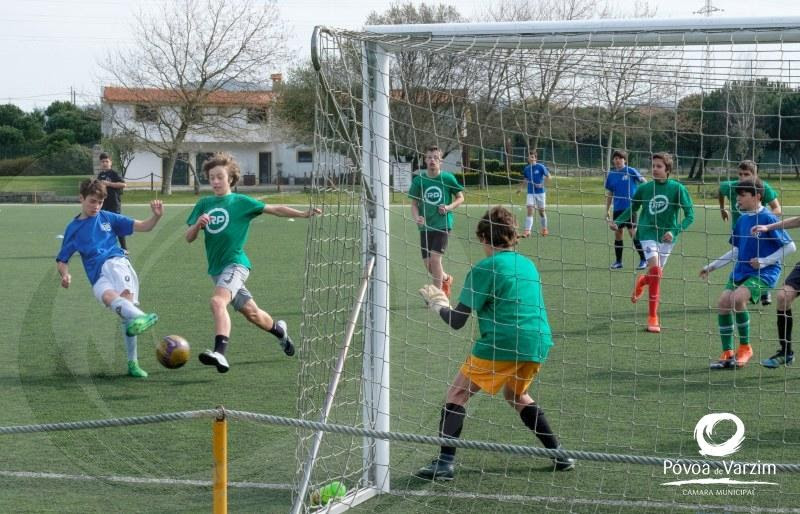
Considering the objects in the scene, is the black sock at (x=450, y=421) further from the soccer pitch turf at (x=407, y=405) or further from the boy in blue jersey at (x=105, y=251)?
the boy in blue jersey at (x=105, y=251)

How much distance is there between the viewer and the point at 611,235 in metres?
17.7

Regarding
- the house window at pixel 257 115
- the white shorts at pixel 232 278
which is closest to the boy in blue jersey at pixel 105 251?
the white shorts at pixel 232 278

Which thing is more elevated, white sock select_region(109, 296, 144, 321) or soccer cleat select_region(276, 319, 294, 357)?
white sock select_region(109, 296, 144, 321)

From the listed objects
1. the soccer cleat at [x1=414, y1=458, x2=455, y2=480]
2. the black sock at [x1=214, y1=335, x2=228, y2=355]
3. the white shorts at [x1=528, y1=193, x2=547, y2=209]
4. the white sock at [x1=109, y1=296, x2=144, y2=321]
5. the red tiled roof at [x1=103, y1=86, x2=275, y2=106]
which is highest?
the red tiled roof at [x1=103, y1=86, x2=275, y2=106]

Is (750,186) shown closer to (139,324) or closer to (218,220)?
(218,220)

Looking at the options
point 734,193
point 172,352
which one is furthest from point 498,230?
point 734,193

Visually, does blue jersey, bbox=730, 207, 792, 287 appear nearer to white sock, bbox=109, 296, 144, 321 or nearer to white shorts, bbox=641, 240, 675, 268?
white shorts, bbox=641, 240, 675, 268

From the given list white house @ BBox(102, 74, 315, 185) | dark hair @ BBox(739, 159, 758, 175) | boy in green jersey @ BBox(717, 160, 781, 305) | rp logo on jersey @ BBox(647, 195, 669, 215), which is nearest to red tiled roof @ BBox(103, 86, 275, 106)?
white house @ BBox(102, 74, 315, 185)

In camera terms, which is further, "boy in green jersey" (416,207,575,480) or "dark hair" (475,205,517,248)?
"dark hair" (475,205,517,248)

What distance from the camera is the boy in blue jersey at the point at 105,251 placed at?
7820mm

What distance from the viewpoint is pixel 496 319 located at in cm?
523

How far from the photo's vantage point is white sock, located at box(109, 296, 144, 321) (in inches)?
299

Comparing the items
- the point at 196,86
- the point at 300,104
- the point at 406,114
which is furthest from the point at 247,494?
the point at 196,86

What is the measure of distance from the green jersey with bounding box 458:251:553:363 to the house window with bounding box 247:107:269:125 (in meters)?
46.6
